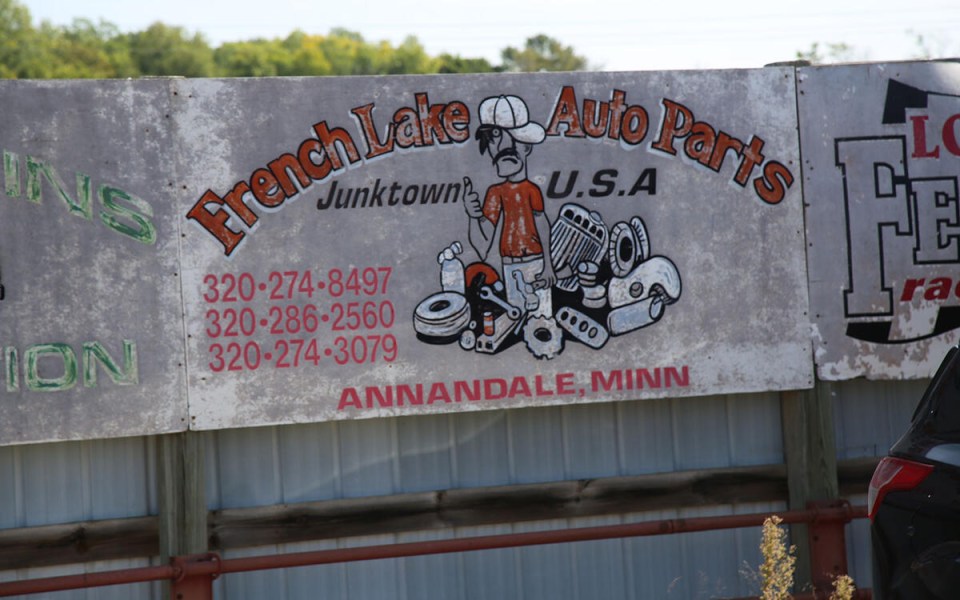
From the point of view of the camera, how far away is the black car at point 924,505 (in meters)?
4.08

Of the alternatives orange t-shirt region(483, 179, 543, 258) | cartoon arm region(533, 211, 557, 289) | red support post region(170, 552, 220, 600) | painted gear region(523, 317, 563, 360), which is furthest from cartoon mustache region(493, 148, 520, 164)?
red support post region(170, 552, 220, 600)

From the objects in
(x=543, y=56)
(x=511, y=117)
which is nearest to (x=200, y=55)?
(x=543, y=56)

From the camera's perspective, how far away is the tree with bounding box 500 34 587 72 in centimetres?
10150

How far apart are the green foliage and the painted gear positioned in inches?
2396

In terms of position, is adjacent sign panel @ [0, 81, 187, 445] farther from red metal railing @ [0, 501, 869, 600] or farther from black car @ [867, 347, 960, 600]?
black car @ [867, 347, 960, 600]

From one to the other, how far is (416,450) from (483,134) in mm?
1687

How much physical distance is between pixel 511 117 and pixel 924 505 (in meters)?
2.95

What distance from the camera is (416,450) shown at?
20.2 feet

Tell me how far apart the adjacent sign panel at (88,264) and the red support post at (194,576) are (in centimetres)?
64

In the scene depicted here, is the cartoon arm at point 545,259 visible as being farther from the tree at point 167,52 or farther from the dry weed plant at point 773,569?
the tree at point 167,52

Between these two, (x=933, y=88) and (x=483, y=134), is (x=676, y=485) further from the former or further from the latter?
(x=933, y=88)

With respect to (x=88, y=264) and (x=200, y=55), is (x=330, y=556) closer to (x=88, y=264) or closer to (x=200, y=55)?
(x=88, y=264)

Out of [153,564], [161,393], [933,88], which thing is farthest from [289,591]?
[933,88]

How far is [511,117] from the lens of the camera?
6.13 metres
